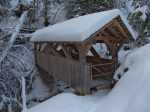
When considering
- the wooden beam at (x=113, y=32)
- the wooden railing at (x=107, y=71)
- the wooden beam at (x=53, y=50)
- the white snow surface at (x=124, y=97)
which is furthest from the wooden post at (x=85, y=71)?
the wooden beam at (x=53, y=50)

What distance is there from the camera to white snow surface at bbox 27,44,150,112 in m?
7.60

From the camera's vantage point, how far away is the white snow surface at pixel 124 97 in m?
7.60

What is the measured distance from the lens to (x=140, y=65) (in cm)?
1050

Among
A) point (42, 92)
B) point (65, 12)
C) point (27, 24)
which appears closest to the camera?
point (42, 92)

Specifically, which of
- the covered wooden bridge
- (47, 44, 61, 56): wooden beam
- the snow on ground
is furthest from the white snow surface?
(47, 44, 61, 56): wooden beam

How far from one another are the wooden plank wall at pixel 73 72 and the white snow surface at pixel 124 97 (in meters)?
0.58

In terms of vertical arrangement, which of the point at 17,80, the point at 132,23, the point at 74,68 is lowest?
the point at 17,80

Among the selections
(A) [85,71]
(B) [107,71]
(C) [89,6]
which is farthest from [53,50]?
(C) [89,6]

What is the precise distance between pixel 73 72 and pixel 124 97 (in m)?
4.36

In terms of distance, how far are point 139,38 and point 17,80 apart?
7505mm

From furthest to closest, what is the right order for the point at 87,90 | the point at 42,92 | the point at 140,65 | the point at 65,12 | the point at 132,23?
the point at 65,12 < the point at 42,92 < the point at 132,23 < the point at 87,90 < the point at 140,65

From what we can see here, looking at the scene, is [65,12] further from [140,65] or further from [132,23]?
[140,65]

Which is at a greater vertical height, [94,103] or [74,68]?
[74,68]

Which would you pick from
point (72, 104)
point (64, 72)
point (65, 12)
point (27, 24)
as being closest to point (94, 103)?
point (72, 104)
